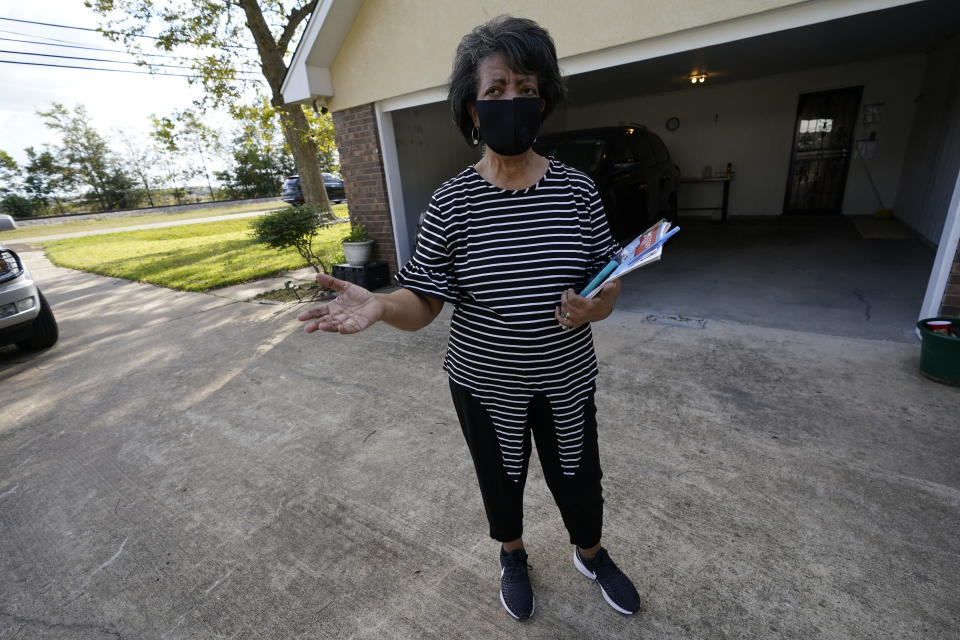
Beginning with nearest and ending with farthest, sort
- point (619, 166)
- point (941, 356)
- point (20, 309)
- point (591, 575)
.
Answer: point (591, 575) → point (941, 356) → point (20, 309) → point (619, 166)

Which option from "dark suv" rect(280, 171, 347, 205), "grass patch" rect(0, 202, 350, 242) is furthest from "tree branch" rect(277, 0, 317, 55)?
"dark suv" rect(280, 171, 347, 205)

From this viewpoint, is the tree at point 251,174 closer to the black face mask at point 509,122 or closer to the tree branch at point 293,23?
the tree branch at point 293,23

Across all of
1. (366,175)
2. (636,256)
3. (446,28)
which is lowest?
(636,256)

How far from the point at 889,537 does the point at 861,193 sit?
9115mm

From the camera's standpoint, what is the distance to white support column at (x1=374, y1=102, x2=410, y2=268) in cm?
595

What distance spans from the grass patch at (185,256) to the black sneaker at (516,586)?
598cm

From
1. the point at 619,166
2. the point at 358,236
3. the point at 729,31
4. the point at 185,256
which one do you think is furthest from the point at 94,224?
the point at 729,31

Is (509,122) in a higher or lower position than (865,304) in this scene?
higher

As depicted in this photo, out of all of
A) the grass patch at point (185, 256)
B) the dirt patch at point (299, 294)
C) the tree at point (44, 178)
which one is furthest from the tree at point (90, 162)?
the dirt patch at point (299, 294)

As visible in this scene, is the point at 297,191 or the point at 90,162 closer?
the point at 297,191

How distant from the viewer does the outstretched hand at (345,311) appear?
4.01 ft

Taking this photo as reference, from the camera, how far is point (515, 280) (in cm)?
134

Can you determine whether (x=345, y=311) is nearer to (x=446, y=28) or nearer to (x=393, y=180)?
(x=446, y=28)

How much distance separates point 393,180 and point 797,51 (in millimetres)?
5868
